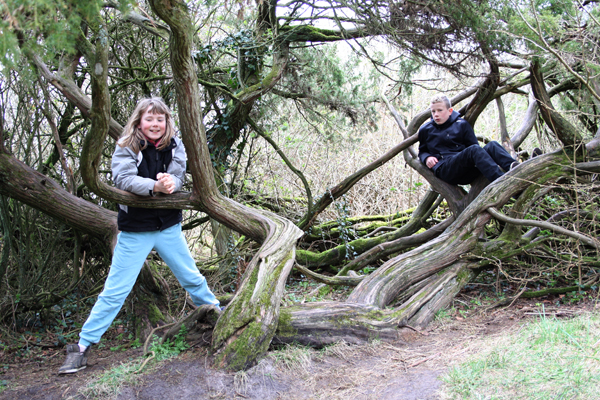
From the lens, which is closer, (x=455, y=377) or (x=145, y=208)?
(x=455, y=377)

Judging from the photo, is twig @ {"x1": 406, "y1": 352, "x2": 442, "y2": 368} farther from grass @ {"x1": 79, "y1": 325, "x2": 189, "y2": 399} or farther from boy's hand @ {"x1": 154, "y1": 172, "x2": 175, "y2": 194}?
boy's hand @ {"x1": 154, "y1": 172, "x2": 175, "y2": 194}

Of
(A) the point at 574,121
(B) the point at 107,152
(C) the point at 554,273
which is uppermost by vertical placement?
(B) the point at 107,152

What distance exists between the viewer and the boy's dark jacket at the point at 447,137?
15.7 feet

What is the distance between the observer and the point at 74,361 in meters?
3.02

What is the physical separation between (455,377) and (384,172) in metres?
5.81

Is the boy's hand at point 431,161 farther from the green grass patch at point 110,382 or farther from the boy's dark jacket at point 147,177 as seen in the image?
the green grass patch at point 110,382

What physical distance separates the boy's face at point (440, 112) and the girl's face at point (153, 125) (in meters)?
2.86

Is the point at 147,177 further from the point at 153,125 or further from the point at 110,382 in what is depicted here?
the point at 110,382

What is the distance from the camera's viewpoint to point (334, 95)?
20.5ft

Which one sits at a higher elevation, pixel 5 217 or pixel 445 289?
pixel 5 217

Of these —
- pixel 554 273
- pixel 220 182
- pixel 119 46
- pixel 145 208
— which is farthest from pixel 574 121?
pixel 119 46

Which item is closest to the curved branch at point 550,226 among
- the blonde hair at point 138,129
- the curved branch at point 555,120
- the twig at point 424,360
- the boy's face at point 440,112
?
the curved branch at point 555,120

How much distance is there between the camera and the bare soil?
2648 mm

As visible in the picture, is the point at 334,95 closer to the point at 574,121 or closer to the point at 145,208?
the point at 574,121
